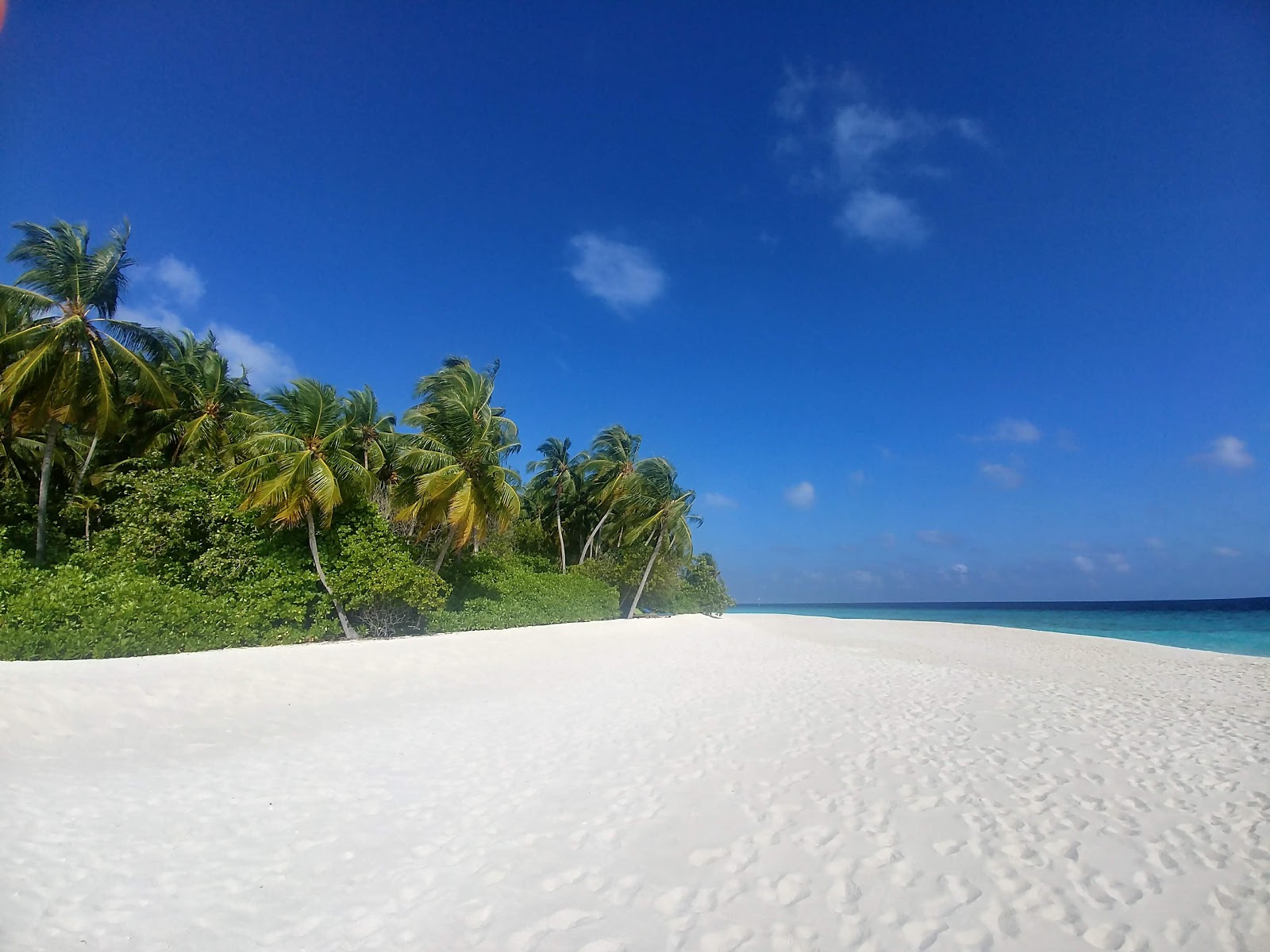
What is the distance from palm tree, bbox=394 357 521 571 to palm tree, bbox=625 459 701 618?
31.1ft

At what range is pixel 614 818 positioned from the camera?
13.2 ft

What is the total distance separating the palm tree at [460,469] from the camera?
16.8m

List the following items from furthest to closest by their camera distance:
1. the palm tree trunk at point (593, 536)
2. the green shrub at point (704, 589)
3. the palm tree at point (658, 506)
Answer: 1. the green shrub at point (704, 589)
2. the palm tree trunk at point (593, 536)
3. the palm tree at point (658, 506)

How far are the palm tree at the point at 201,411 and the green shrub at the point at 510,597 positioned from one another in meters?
8.31

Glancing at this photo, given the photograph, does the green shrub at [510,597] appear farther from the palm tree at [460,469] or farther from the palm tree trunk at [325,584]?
the palm tree trunk at [325,584]

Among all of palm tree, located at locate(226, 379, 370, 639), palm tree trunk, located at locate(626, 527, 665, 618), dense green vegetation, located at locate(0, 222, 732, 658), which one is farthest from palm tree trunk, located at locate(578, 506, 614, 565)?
palm tree, located at locate(226, 379, 370, 639)

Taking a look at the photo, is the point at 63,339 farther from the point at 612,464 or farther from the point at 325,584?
the point at 612,464

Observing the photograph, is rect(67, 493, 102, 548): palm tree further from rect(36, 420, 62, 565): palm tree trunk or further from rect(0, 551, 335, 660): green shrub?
rect(0, 551, 335, 660): green shrub

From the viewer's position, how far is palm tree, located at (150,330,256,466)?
1817cm

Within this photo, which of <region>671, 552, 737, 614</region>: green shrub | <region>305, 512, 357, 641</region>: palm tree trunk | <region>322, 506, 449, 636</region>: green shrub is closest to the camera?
<region>305, 512, 357, 641</region>: palm tree trunk

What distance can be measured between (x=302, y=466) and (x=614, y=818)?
1257 cm

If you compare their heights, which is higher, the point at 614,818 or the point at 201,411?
the point at 201,411

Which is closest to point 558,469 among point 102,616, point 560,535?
point 560,535

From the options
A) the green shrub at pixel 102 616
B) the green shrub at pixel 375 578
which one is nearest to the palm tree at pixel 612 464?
the green shrub at pixel 375 578
